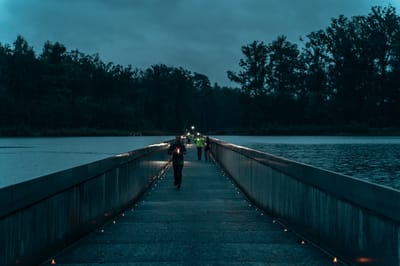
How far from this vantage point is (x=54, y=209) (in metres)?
8.12

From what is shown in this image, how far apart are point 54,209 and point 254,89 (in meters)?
136

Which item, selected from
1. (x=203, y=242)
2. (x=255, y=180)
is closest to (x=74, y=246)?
(x=203, y=242)

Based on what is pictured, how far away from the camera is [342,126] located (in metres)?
127

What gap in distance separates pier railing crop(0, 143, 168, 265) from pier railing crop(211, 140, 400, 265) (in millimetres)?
3162

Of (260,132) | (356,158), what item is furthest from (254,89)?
(356,158)

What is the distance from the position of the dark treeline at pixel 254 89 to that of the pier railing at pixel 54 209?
108551 mm

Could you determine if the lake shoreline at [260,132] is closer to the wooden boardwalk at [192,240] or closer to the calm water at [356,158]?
the calm water at [356,158]

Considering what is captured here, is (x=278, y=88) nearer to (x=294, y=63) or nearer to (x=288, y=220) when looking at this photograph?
(x=294, y=63)

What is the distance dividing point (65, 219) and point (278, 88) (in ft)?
439

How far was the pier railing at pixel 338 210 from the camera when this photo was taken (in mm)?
6277

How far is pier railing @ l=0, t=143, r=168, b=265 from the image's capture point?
6.57 meters

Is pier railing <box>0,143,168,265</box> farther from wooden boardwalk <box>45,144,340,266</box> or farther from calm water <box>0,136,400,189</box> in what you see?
calm water <box>0,136,400,189</box>

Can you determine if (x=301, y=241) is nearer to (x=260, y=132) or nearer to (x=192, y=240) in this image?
(x=192, y=240)

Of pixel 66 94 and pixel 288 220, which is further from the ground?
pixel 66 94
